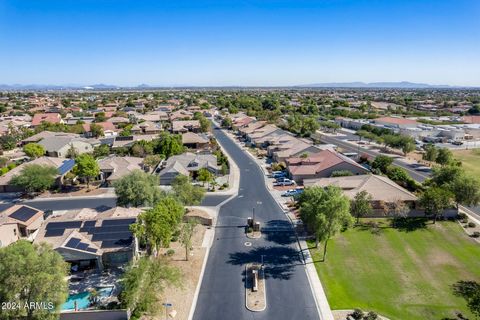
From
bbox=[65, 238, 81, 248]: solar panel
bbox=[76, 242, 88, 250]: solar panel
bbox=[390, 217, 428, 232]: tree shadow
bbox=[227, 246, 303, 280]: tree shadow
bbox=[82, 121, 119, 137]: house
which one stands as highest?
bbox=[82, 121, 119, 137]: house

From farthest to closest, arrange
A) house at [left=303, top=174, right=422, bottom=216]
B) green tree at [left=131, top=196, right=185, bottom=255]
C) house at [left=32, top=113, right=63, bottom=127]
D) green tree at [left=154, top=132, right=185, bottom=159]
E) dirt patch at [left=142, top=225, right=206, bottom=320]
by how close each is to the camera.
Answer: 1. house at [left=32, top=113, right=63, bottom=127]
2. green tree at [left=154, top=132, right=185, bottom=159]
3. house at [left=303, top=174, right=422, bottom=216]
4. green tree at [left=131, top=196, right=185, bottom=255]
5. dirt patch at [left=142, top=225, right=206, bottom=320]

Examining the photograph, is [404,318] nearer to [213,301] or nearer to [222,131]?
[213,301]

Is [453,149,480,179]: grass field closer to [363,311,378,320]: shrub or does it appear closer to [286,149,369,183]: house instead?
[286,149,369,183]: house

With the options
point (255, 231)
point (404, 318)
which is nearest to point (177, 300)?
point (255, 231)

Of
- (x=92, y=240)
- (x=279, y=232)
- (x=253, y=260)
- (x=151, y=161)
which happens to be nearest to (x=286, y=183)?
(x=279, y=232)

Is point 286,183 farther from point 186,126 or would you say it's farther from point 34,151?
point 186,126

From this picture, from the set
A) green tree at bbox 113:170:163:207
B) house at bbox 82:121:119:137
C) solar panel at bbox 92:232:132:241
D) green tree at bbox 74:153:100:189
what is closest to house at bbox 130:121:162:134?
house at bbox 82:121:119:137
